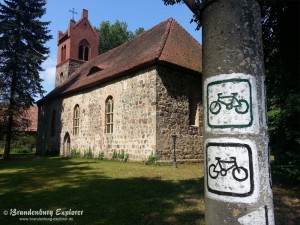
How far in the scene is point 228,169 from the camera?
1.30 meters

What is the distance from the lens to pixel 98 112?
642 inches

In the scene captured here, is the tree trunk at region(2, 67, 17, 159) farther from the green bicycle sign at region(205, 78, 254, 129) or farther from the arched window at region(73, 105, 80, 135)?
the green bicycle sign at region(205, 78, 254, 129)

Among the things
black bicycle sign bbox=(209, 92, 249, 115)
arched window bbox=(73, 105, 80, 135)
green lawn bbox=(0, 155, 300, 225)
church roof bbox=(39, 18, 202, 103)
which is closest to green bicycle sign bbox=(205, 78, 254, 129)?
black bicycle sign bbox=(209, 92, 249, 115)

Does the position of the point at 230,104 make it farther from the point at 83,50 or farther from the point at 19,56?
the point at 83,50

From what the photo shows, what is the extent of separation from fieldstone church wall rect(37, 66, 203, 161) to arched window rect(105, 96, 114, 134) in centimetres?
21

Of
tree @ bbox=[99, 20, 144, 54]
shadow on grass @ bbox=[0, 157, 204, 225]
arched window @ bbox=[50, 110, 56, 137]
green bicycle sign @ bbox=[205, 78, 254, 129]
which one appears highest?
tree @ bbox=[99, 20, 144, 54]

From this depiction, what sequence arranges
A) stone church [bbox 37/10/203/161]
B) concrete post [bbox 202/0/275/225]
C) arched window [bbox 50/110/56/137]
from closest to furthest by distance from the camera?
concrete post [bbox 202/0/275/225]
stone church [bbox 37/10/203/161]
arched window [bbox 50/110/56/137]

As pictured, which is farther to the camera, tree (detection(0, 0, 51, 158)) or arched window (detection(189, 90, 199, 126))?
tree (detection(0, 0, 51, 158))

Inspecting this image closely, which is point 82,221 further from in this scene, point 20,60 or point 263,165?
point 20,60

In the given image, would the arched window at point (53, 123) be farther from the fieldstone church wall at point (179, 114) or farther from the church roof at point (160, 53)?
the fieldstone church wall at point (179, 114)

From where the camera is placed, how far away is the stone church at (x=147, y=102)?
41.3 ft

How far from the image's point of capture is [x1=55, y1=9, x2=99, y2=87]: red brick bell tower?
89.6ft

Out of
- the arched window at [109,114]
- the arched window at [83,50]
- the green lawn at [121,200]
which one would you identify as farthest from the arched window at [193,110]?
the arched window at [83,50]

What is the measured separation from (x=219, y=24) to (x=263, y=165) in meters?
0.75
